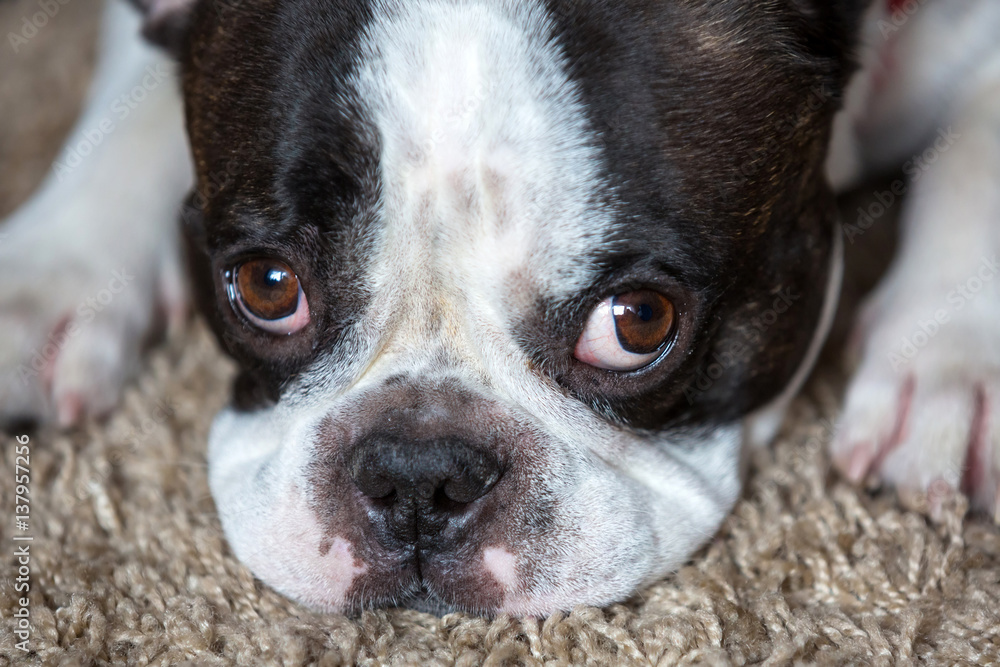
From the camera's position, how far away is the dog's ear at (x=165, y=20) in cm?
164

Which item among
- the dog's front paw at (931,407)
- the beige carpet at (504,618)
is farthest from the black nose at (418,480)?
the dog's front paw at (931,407)

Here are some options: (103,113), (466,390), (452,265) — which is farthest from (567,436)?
(103,113)

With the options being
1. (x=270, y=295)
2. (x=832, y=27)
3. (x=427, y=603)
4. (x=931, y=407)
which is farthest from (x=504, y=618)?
(x=832, y=27)

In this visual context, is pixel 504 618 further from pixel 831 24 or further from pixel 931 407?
pixel 831 24

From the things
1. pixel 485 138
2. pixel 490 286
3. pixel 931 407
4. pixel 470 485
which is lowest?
pixel 931 407

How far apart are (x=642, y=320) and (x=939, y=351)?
0.54 metres

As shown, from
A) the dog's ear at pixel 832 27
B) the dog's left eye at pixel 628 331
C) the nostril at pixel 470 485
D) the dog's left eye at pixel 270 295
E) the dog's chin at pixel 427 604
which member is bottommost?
the dog's chin at pixel 427 604

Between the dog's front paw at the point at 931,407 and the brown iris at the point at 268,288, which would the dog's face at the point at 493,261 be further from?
Result: the dog's front paw at the point at 931,407

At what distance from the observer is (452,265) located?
4.24 ft

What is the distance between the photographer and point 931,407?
150 centimetres

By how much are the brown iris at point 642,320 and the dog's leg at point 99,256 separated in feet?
2.99

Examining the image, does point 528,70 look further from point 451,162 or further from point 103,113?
point 103,113

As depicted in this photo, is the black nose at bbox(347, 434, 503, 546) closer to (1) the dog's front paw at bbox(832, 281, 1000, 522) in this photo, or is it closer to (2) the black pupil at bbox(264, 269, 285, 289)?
(2) the black pupil at bbox(264, 269, 285, 289)

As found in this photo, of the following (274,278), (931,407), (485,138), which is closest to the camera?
(485,138)
